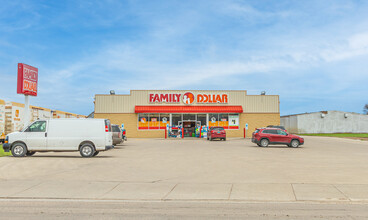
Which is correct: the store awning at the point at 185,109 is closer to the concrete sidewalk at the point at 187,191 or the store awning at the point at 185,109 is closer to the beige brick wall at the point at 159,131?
the beige brick wall at the point at 159,131

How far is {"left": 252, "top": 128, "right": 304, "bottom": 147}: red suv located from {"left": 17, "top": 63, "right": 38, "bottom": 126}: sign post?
717 inches

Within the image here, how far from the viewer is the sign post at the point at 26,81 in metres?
27.0

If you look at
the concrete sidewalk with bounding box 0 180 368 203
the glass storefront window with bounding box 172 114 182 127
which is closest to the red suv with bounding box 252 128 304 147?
the concrete sidewalk with bounding box 0 180 368 203

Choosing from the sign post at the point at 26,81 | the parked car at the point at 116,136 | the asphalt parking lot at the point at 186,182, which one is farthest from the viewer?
the sign post at the point at 26,81

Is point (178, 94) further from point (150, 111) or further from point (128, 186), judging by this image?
point (128, 186)

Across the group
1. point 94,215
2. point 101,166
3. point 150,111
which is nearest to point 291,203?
point 94,215

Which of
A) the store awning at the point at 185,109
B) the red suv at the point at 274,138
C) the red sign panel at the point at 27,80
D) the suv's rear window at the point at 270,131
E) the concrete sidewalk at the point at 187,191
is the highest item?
the red sign panel at the point at 27,80

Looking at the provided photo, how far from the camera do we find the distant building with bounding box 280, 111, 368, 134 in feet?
222

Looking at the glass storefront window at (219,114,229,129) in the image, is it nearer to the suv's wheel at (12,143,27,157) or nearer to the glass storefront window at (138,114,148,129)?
the glass storefront window at (138,114,148,129)

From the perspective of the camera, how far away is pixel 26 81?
90.6ft

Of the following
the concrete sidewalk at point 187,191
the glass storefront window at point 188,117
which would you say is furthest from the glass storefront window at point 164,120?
the concrete sidewalk at point 187,191

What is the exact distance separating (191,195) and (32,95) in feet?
76.9

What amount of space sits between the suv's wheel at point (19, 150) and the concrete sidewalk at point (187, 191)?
28.2 ft

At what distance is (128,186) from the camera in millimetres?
9805
